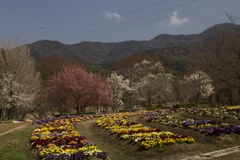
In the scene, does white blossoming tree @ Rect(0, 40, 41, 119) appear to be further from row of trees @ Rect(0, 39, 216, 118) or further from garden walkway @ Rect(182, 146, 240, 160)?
garden walkway @ Rect(182, 146, 240, 160)

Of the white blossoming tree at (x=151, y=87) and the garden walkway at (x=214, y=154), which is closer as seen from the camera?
the garden walkway at (x=214, y=154)

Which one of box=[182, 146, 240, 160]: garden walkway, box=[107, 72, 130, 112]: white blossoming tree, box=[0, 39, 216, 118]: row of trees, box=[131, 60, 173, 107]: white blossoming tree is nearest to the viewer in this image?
box=[182, 146, 240, 160]: garden walkway

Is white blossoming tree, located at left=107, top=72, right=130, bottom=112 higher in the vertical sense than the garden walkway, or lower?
higher

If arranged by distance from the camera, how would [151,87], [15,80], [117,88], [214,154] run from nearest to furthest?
[214,154] < [15,80] < [117,88] < [151,87]

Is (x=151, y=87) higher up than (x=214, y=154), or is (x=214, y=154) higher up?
(x=151, y=87)

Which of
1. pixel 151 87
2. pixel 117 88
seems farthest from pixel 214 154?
pixel 151 87

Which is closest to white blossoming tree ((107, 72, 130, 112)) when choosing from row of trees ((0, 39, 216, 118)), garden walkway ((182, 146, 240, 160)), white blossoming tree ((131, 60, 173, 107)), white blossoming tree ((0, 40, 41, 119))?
row of trees ((0, 39, 216, 118))

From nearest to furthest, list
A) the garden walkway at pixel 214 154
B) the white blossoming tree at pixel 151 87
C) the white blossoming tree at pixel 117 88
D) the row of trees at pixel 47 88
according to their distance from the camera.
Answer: the garden walkway at pixel 214 154 < the row of trees at pixel 47 88 < the white blossoming tree at pixel 117 88 < the white blossoming tree at pixel 151 87

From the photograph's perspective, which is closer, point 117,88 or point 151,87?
point 117,88

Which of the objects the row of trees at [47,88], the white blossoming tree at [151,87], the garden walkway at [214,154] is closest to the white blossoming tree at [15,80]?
the row of trees at [47,88]

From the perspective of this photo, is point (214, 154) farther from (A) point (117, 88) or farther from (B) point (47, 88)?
(A) point (117, 88)

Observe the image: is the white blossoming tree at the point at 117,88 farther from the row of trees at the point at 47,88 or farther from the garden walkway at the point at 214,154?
the garden walkway at the point at 214,154

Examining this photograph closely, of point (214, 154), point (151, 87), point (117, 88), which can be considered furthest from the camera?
point (151, 87)

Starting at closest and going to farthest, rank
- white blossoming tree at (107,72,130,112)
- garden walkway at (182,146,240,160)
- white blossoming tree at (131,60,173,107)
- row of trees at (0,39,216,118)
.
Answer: garden walkway at (182,146,240,160) → row of trees at (0,39,216,118) → white blossoming tree at (107,72,130,112) → white blossoming tree at (131,60,173,107)
